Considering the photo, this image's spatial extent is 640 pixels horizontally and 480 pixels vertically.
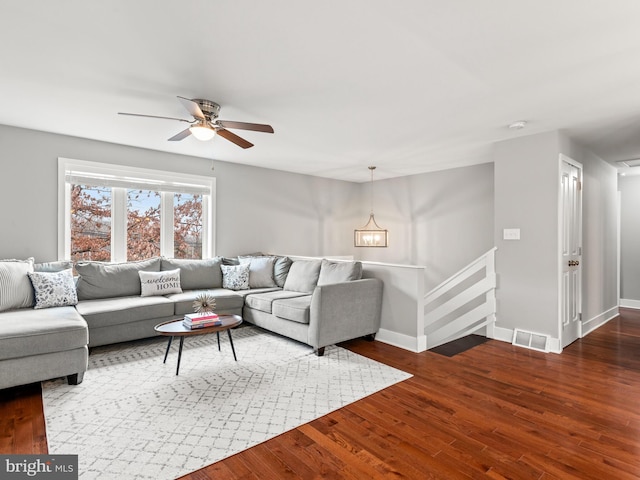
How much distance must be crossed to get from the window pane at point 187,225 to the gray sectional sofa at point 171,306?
17.2 inches

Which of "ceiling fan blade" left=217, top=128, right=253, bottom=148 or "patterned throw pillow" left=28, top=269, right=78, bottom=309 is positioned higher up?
"ceiling fan blade" left=217, top=128, right=253, bottom=148

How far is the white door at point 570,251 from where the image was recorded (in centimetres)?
396

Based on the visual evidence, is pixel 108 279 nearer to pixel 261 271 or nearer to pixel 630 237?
pixel 261 271

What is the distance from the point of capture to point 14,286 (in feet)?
11.3

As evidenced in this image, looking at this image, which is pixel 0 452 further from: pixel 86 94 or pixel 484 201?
pixel 484 201

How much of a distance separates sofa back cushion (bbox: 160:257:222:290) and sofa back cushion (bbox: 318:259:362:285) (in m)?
1.58

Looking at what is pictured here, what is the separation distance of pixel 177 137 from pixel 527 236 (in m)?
3.95

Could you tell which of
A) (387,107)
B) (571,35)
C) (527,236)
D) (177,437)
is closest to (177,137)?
(387,107)

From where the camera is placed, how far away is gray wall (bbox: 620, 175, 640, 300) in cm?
634

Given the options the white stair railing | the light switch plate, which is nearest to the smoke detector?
the light switch plate

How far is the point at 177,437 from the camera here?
2.17m

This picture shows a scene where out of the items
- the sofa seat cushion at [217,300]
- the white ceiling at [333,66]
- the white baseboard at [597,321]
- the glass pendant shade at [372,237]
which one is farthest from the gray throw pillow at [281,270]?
the white baseboard at [597,321]

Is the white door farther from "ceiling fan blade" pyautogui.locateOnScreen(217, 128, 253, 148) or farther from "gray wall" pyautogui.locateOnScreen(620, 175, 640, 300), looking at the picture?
"ceiling fan blade" pyautogui.locateOnScreen(217, 128, 253, 148)

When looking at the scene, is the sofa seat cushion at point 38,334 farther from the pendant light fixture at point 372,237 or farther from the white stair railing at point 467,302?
the pendant light fixture at point 372,237
